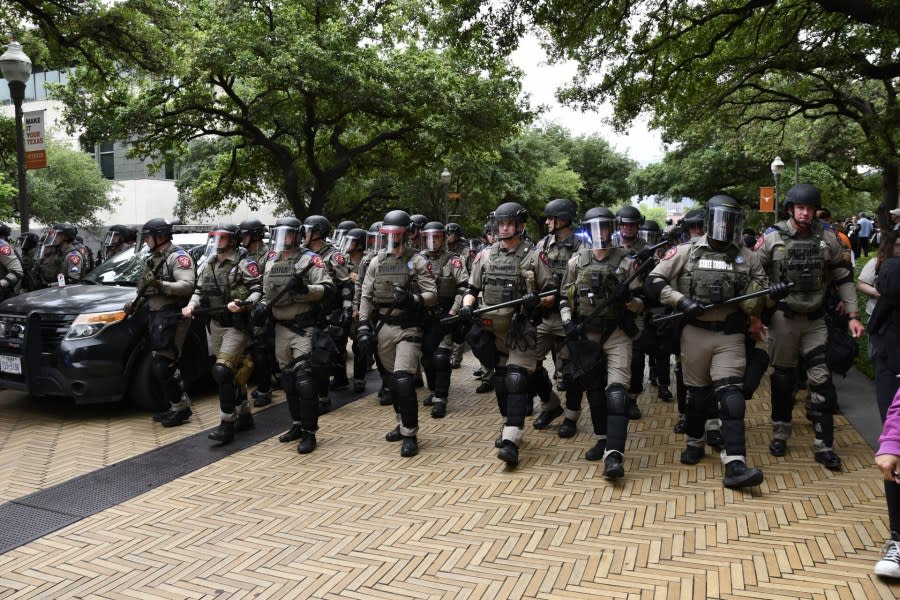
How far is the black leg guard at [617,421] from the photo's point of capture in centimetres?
528

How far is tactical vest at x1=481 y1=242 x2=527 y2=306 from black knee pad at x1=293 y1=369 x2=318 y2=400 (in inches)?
67.9

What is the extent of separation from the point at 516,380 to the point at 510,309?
637 millimetres

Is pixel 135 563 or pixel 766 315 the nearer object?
pixel 135 563

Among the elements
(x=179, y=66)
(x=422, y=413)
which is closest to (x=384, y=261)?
(x=422, y=413)

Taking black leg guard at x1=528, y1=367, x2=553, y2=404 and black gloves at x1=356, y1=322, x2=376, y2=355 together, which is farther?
black leg guard at x1=528, y1=367, x2=553, y2=404

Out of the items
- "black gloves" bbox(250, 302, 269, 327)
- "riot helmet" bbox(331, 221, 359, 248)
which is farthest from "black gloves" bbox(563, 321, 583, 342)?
"riot helmet" bbox(331, 221, 359, 248)

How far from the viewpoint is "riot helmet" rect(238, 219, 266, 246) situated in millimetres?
7492

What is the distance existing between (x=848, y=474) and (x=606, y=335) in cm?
205

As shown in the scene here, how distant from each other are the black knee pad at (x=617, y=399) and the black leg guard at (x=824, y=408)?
154 centimetres

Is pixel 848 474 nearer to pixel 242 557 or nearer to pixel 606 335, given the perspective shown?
pixel 606 335

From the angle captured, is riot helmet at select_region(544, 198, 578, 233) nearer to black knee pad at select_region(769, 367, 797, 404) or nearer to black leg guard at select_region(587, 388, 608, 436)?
black leg guard at select_region(587, 388, 608, 436)

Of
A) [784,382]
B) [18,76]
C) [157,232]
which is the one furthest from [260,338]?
[18,76]

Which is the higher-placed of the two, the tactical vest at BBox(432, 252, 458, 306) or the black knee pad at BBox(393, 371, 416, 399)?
the tactical vest at BBox(432, 252, 458, 306)

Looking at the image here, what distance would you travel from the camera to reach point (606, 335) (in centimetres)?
562
